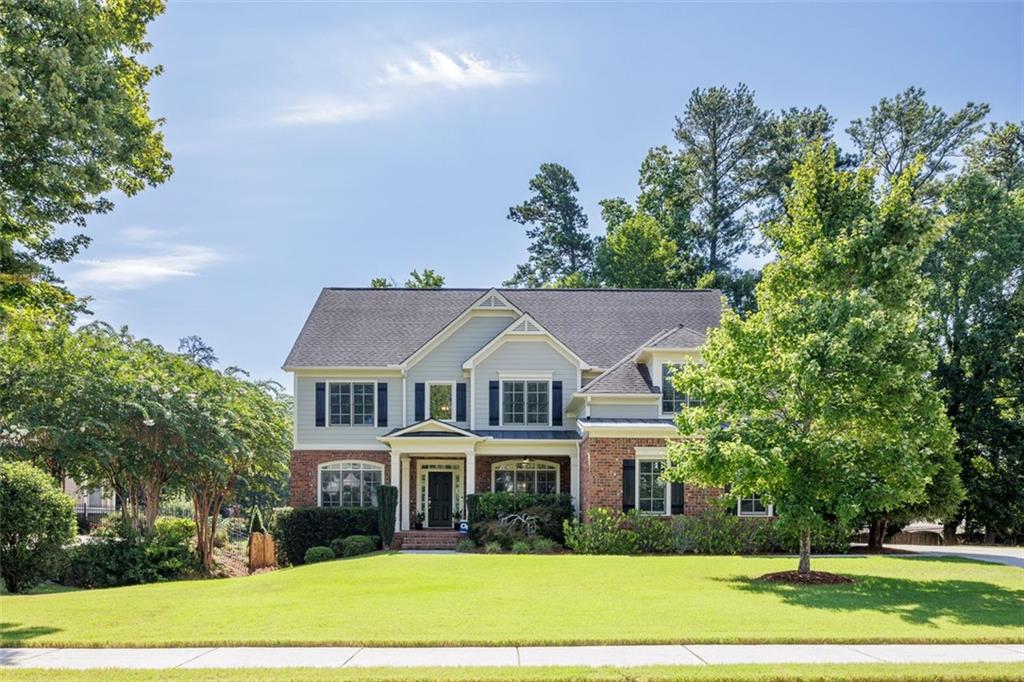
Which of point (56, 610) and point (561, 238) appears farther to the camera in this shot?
point (561, 238)

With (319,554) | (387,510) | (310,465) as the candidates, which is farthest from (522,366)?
(319,554)

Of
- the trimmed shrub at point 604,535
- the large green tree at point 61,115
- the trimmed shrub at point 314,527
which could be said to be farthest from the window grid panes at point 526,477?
the large green tree at point 61,115

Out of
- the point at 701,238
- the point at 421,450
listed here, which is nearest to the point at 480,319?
the point at 421,450

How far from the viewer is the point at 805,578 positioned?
1752 centimetres

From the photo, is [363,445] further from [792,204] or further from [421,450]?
[792,204]

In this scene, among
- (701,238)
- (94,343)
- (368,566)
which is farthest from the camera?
(701,238)

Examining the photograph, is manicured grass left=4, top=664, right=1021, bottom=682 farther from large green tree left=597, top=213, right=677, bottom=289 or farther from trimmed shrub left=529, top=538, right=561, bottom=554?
large green tree left=597, top=213, right=677, bottom=289

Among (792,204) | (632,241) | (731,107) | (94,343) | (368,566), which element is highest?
(731,107)

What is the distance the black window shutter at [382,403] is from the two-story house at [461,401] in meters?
0.04

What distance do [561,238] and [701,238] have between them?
9.57m

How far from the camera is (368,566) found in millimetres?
20234

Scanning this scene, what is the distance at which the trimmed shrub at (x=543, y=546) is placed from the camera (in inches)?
936

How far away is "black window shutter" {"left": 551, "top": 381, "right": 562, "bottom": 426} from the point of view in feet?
95.9

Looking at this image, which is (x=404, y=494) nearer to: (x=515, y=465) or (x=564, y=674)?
(x=515, y=465)
